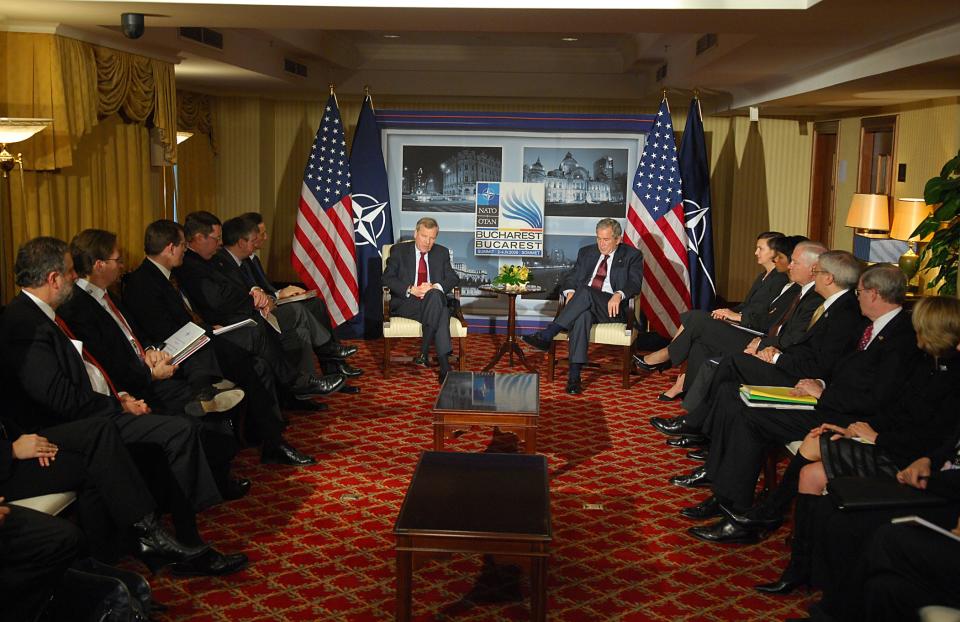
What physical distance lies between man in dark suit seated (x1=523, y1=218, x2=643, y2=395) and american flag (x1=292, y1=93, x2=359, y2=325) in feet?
7.00

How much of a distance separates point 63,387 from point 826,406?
11.8 feet

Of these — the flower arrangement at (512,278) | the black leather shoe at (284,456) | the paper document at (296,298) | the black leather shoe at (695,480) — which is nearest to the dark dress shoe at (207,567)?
the black leather shoe at (284,456)

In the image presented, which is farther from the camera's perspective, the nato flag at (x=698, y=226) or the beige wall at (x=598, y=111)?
the beige wall at (x=598, y=111)

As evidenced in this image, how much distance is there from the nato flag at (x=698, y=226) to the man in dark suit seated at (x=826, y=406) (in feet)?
13.7

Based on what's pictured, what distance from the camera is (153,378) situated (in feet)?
16.9

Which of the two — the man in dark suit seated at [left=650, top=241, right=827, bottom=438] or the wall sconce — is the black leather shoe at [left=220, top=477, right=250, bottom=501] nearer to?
the man in dark suit seated at [left=650, top=241, right=827, bottom=438]

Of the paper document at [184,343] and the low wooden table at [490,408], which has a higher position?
the paper document at [184,343]

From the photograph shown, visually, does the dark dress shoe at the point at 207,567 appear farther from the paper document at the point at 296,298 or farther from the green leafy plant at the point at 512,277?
the green leafy plant at the point at 512,277

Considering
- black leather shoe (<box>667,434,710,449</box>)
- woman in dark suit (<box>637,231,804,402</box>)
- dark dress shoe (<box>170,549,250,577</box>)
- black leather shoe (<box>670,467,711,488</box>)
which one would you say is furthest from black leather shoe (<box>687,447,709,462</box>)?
dark dress shoe (<box>170,549,250,577</box>)

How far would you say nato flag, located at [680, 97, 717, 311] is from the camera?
30.7 ft

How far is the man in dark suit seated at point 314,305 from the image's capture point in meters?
7.26

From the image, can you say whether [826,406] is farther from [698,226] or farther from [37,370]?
[698,226]

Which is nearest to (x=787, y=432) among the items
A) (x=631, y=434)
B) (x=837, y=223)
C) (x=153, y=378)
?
(x=631, y=434)

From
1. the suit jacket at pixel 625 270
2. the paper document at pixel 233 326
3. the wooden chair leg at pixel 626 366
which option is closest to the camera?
the paper document at pixel 233 326
